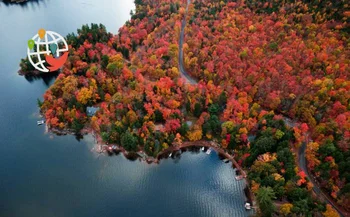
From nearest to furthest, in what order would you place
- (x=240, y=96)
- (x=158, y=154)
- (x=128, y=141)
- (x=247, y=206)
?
(x=247, y=206) < (x=128, y=141) < (x=158, y=154) < (x=240, y=96)

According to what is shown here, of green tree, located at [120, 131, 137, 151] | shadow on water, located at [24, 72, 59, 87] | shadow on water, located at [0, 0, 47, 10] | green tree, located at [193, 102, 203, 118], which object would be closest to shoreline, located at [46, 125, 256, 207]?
green tree, located at [120, 131, 137, 151]

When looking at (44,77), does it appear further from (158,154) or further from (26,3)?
(26,3)

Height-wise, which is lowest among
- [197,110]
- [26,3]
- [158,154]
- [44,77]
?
[158,154]

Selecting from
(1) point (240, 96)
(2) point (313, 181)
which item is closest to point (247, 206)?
(2) point (313, 181)

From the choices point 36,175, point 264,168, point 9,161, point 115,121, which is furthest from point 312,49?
point 9,161

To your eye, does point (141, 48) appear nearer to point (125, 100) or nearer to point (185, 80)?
point (185, 80)

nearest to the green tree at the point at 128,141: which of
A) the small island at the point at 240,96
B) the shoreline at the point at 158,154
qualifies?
the small island at the point at 240,96

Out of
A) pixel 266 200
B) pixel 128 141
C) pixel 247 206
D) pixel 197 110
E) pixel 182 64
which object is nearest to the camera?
pixel 266 200

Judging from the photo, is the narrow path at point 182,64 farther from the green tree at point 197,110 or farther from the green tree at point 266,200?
the green tree at point 266,200
